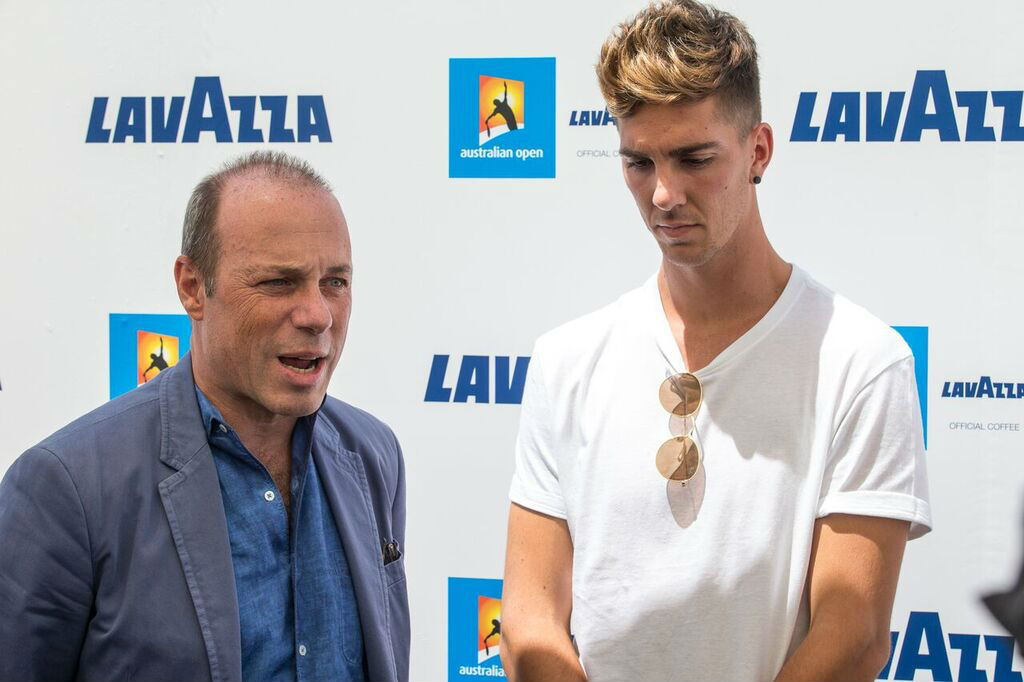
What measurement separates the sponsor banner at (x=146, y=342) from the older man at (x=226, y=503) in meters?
1.27

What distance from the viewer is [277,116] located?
283 cm

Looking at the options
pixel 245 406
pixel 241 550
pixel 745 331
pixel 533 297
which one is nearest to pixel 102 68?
pixel 533 297

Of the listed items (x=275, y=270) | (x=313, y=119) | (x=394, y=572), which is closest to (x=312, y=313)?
(x=275, y=270)

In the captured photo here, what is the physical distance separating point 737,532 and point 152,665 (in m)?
0.82

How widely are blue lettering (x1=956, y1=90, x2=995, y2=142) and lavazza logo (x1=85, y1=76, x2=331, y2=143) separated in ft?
5.10

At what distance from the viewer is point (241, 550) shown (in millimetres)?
1534

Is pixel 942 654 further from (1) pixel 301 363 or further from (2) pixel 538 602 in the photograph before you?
(1) pixel 301 363

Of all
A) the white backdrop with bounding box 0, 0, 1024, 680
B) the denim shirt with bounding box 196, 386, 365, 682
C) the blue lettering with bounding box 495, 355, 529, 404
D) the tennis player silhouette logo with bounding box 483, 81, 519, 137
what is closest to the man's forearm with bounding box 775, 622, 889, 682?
the denim shirt with bounding box 196, 386, 365, 682

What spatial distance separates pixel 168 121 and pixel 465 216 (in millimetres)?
850

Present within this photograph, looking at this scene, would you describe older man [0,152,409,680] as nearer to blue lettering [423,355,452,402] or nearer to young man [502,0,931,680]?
young man [502,0,931,680]

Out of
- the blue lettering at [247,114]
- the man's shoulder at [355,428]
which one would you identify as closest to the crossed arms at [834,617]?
the man's shoulder at [355,428]

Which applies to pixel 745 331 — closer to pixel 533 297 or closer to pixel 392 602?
pixel 392 602

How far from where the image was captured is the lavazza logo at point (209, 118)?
2.81 metres

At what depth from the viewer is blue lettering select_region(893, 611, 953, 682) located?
255 centimetres
